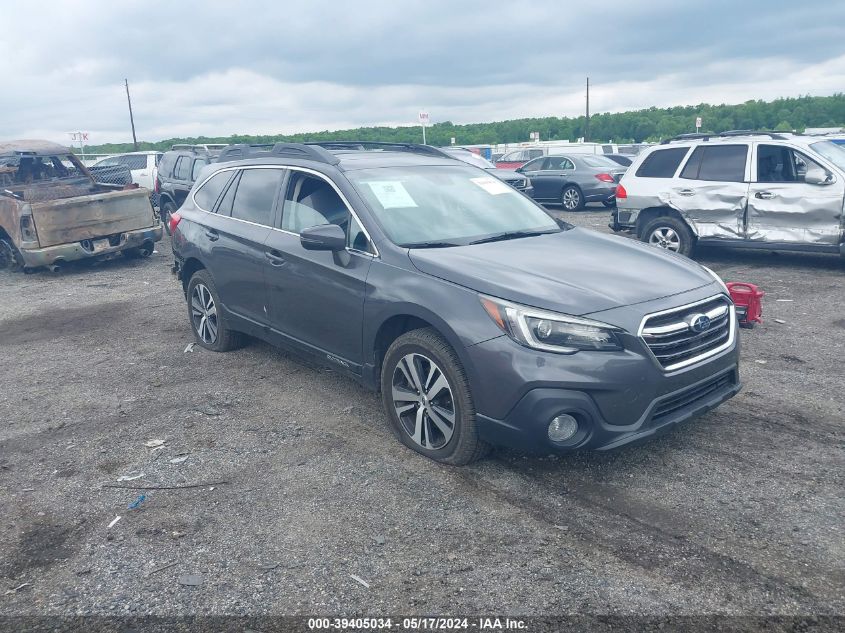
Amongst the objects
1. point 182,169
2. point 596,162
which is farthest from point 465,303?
point 596,162

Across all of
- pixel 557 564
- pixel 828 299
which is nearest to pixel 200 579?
Answer: pixel 557 564

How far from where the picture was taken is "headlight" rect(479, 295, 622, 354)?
3732 mm

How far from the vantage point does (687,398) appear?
4.03m

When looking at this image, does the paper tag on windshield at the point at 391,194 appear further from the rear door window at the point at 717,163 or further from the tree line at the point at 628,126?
the tree line at the point at 628,126

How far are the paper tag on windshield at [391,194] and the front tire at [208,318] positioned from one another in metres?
2.08

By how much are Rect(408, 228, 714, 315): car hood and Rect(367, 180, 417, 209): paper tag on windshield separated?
0.60 metres

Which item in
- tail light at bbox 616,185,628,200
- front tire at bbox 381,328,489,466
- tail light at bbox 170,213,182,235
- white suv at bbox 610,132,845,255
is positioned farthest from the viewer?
tail light at bbox 616,185,628,200

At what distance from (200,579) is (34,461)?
2.00m

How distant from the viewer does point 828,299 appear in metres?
8.27

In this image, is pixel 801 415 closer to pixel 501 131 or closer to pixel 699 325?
pixel 699 325

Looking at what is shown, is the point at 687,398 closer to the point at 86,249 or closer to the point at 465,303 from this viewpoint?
the point at 465,303

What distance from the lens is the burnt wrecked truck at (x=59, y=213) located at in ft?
35.4

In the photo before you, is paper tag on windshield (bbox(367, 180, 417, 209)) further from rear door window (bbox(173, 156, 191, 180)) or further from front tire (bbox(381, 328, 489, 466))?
rear door window (bbox(173, 156, 191, 180))

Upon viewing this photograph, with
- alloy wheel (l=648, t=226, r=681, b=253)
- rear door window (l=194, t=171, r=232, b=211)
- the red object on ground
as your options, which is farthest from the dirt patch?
alloy wheel (l=648, t=226, r=681, b=253)
